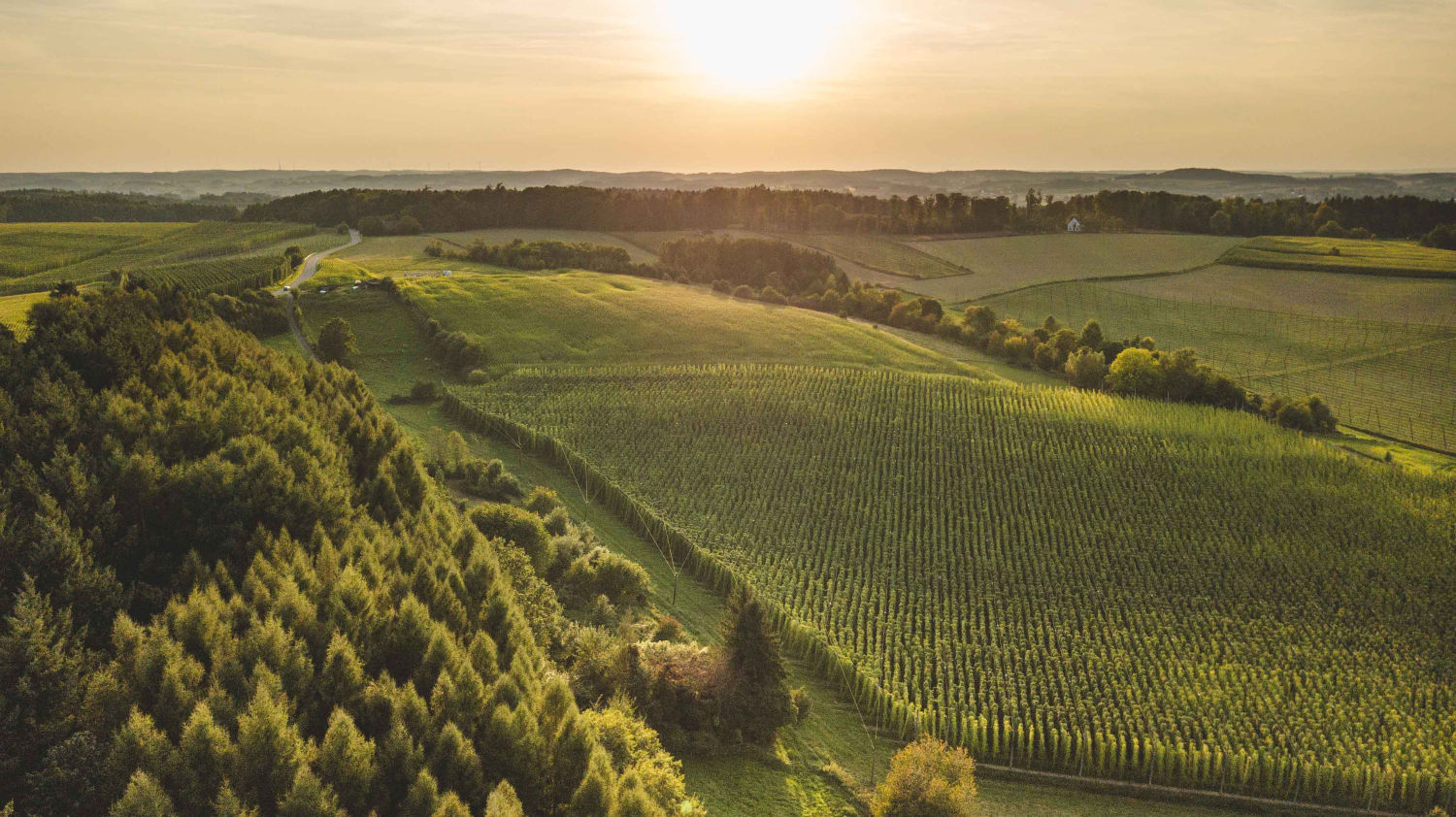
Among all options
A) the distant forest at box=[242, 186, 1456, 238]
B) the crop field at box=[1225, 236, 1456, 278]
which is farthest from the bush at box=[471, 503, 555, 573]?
the crop field at box=[1225, 236, 1456, 278]

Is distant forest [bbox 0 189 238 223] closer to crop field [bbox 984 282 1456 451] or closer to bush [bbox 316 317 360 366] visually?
bush [bbox 316 317 360 366]

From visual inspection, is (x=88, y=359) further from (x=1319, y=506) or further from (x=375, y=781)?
(x=1319, y=506)

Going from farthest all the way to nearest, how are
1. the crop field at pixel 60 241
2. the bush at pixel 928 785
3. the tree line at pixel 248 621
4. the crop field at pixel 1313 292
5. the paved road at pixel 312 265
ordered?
the crop field at pixel 60 241 < the crop field at pixel 1313 292 < the paved road at pixel 312 265 < the bush at pixel 928 785 < the tree line at pixel 248 621

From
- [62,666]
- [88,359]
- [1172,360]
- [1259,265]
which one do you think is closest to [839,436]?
[1172,360]

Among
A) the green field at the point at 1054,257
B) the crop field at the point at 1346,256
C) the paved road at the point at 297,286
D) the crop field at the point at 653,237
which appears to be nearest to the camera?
the paved road at the point at 297,286

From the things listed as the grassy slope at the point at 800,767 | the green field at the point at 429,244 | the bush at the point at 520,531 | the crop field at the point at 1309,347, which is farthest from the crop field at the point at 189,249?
the crop field at the point at 1309,347

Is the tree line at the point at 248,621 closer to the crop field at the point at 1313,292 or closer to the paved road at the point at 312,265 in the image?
the paved road at the point at 312,265
